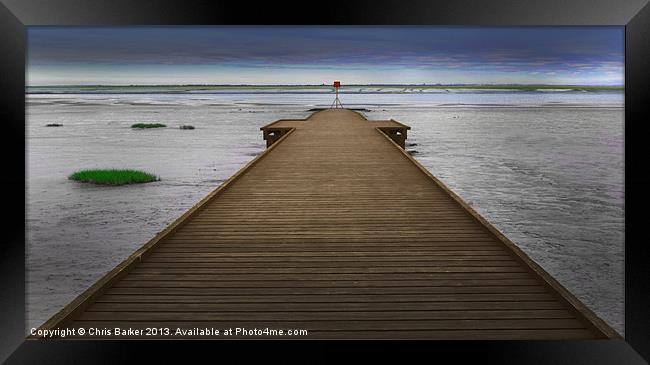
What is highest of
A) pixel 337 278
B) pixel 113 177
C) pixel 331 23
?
pixel 331 23

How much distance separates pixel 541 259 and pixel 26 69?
7156 millimetres

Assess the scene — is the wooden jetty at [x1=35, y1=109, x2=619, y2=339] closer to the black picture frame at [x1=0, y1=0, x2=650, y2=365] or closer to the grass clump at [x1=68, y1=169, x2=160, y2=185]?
the black picture frame at [x1=0, y1=0, x2=650, y2=365]

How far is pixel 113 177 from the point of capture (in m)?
14.8

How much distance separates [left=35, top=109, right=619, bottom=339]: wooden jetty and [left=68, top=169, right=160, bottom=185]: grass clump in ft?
28.9

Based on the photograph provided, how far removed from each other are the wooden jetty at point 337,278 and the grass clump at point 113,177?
28.9 feet

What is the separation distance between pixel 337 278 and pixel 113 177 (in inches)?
476

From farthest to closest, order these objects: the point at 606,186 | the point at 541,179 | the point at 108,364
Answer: the point at 541,179 → the point at 606,186 → the point at 108,364

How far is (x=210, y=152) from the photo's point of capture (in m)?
21.8

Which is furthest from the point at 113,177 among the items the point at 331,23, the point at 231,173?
the point at 331,23

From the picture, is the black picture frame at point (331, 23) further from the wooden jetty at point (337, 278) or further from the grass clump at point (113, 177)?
the grass clump at point (113, 177)

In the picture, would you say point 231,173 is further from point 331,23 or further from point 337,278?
point 331,23

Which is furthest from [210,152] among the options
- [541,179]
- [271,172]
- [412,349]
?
[412,349]

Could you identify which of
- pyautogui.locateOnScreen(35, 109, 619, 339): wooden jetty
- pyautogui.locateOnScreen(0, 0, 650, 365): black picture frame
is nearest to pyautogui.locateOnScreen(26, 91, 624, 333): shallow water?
pyautogui.locateOnScreen(0, 0, 650, 365): black picture frame

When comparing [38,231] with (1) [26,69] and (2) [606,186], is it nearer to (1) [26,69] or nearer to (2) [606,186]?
(1) [26,69]
